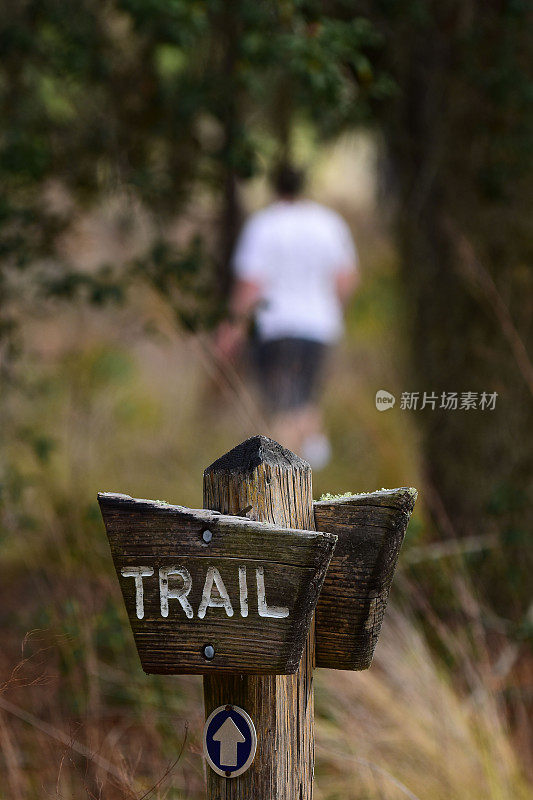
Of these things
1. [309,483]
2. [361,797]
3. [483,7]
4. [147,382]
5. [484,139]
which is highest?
[147,382]

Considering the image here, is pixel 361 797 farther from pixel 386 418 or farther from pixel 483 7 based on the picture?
pixel 483 7

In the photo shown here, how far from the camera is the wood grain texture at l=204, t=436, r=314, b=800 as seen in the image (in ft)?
4.52

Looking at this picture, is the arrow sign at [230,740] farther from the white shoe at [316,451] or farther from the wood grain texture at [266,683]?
the white shoe at [316,451]

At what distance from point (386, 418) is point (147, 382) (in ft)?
20.6

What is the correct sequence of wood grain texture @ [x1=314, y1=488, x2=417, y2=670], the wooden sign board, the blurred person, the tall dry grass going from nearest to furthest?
the wooden sign board, wood grain texture @ [x1=314, y1=488, x2=417, y2=670], the tall dry grass, the blurred person

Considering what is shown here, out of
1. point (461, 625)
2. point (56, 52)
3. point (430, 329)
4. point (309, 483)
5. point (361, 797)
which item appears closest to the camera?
point (309, 483)

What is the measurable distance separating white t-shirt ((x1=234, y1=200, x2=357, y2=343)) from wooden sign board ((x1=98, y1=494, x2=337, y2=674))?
3338 millimetres

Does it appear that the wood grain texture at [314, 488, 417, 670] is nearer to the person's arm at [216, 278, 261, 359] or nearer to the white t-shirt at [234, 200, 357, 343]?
the person's arm at [216, 278, 261, 359]

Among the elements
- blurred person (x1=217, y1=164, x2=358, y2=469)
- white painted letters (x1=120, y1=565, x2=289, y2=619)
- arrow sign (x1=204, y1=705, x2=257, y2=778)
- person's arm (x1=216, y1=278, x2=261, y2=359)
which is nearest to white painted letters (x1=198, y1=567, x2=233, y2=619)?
white painted letters (x1=120, y1=565, x2=289, y2=619)

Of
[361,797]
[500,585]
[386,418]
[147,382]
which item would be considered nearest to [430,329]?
[386,418]

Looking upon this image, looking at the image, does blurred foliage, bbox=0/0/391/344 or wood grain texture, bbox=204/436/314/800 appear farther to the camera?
blurred foliage, bbox=0/0/391/344

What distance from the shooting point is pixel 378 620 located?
1.50 m

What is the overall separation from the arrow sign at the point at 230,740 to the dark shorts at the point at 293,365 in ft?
8.34

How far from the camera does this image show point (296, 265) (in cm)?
481
